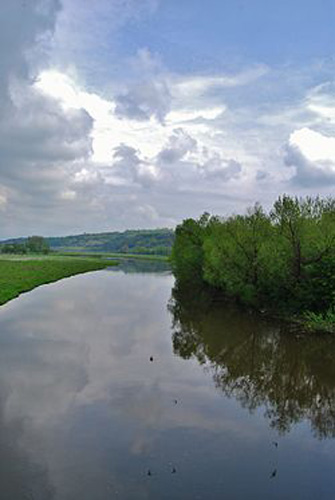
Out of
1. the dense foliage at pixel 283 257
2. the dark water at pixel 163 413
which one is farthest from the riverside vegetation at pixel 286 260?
the dark water at pixel 163 413

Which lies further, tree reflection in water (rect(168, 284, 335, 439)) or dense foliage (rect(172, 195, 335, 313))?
dense foliage (rect(172, 195, 335, 313))

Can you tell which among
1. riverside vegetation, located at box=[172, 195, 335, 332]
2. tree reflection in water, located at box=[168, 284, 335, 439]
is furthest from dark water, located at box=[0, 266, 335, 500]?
riverside vegetation, located at box=[172, 195, 335, 332]

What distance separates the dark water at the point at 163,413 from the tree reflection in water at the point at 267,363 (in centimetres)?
9

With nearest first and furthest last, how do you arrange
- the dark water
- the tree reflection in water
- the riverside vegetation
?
the dark water < the tree reflection in water < the riverside vegetation

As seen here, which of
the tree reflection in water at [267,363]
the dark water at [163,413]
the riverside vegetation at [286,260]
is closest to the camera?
the dark water at [163,413]

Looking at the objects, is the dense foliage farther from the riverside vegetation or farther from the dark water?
the dark water

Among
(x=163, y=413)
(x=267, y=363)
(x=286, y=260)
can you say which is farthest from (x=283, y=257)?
(x=163, y=413)

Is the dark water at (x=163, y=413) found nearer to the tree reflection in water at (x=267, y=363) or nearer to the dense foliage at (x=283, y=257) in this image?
the tree reflection in water at (x=267, y=363)

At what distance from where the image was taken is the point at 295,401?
1873 centimetres

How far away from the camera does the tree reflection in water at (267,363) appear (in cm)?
1781

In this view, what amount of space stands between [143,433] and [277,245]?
2611cm

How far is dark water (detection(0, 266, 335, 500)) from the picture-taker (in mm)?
11773

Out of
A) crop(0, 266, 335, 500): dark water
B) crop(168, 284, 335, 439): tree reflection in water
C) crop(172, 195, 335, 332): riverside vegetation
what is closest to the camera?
crop(0, 266, 335, 500): dark water

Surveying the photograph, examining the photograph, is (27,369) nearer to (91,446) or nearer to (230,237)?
(91,446)
